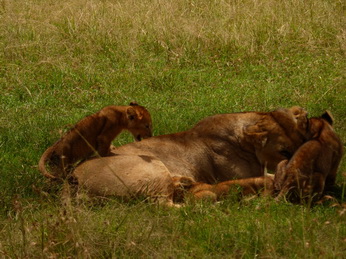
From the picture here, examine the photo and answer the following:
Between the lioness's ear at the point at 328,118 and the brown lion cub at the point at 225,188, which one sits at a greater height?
the lioness's ear at the point at 328,118

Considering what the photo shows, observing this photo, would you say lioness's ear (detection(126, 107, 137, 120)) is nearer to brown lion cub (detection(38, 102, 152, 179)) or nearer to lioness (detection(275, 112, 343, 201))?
brown lion cub (detection(38, 102, 152, 179))

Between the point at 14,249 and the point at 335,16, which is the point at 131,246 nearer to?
the point at 14,249

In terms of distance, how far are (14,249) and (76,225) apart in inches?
17.4

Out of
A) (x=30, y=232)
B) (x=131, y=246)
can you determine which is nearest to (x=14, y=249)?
(x=30, y=232)

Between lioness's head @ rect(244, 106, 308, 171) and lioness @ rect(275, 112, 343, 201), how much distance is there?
0.25 m

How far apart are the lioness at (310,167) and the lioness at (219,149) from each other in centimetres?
32

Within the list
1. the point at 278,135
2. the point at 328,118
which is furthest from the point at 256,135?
the point at 328,118

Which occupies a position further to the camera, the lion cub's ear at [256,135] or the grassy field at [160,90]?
the lion cub's ear at [256,135]

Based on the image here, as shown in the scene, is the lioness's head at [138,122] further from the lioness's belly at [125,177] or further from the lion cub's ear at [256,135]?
the lion cub's ear at [256,135]

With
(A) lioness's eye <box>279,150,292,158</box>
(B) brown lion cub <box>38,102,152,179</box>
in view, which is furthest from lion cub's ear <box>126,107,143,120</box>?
(A) lioness's eye <box>279,150,292,158</box>

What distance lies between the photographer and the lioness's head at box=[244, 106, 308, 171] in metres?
6.49

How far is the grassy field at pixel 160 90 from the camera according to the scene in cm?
512

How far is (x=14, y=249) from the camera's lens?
5.15 m

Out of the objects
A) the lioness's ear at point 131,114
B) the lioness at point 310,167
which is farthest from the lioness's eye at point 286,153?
the lioness's ear at point 131,114
